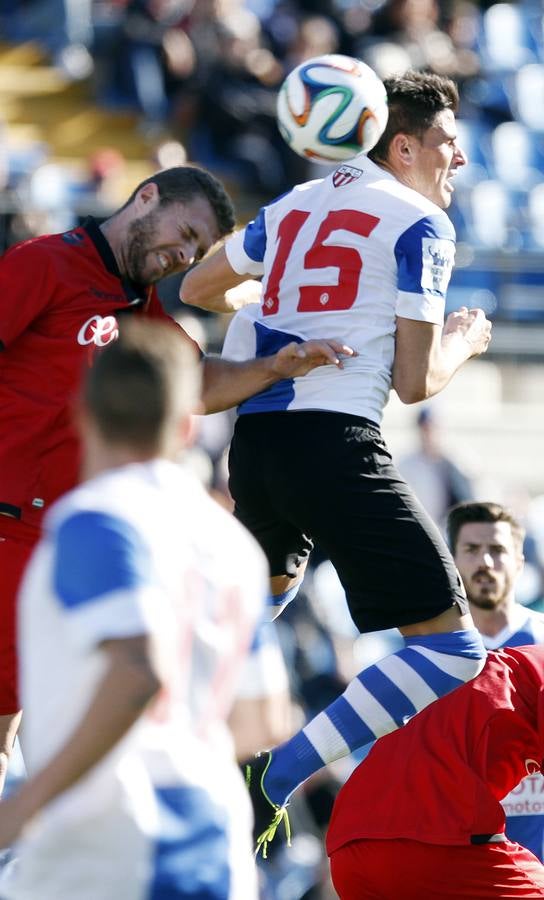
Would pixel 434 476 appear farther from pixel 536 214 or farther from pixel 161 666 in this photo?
pixel 161 666

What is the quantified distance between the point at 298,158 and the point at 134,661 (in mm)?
10256

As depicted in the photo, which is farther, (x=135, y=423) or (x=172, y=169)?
(x=172, y=169)

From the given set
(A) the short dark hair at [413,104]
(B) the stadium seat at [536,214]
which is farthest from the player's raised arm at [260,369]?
(B) the stadium seat at [536,214]

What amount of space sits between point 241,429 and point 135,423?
202 cm

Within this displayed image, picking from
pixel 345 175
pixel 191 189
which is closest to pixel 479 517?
pixel 345 175

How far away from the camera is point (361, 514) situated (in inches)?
177

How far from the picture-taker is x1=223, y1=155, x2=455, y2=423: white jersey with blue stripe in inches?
179

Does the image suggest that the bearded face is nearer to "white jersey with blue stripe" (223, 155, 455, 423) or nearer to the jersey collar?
"white jersey with blue stripe" (223, 155, 455, 423)

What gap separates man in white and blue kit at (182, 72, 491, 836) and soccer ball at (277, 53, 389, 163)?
12cm

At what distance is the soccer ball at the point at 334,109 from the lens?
182 inches

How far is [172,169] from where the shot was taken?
15.9 feet

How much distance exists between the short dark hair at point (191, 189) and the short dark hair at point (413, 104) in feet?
1.73

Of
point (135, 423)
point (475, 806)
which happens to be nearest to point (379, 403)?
point (475, 806)

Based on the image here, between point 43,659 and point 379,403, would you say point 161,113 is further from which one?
point 43,659
